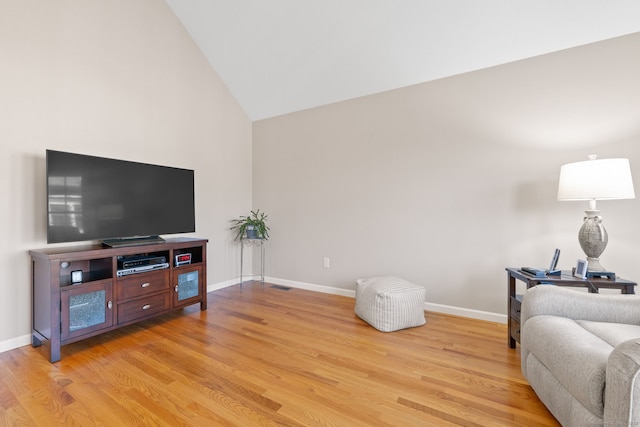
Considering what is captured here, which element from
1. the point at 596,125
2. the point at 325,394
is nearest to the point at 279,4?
the point at 596,125

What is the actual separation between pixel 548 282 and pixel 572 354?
0.83 metres

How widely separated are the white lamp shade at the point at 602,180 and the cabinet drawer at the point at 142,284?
3199mm

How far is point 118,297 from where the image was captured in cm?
219

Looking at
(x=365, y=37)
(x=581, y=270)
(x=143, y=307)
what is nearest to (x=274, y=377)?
(x=143, y=307)

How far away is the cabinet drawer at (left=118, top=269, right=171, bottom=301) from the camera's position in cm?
222

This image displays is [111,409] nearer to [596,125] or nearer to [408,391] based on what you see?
[408,391]

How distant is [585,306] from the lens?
151 cm

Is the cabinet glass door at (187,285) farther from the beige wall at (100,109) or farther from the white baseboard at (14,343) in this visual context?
the white baseboard at (14,343)

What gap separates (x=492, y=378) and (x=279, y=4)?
3.53 meters

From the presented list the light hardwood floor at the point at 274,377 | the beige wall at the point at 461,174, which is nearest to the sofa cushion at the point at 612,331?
the light hardwood floor at the point at 274,377

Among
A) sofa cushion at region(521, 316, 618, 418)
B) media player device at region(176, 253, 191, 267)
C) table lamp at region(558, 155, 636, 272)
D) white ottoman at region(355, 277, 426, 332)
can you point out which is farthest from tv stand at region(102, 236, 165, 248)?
table lamp at region(558, 155, 636, 272)

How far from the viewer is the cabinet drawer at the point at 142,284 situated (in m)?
2.22

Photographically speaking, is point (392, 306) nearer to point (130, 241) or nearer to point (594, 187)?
point (594, 187)

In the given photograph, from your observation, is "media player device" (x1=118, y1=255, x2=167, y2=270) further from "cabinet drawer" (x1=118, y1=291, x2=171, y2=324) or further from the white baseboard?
the white baseboard
